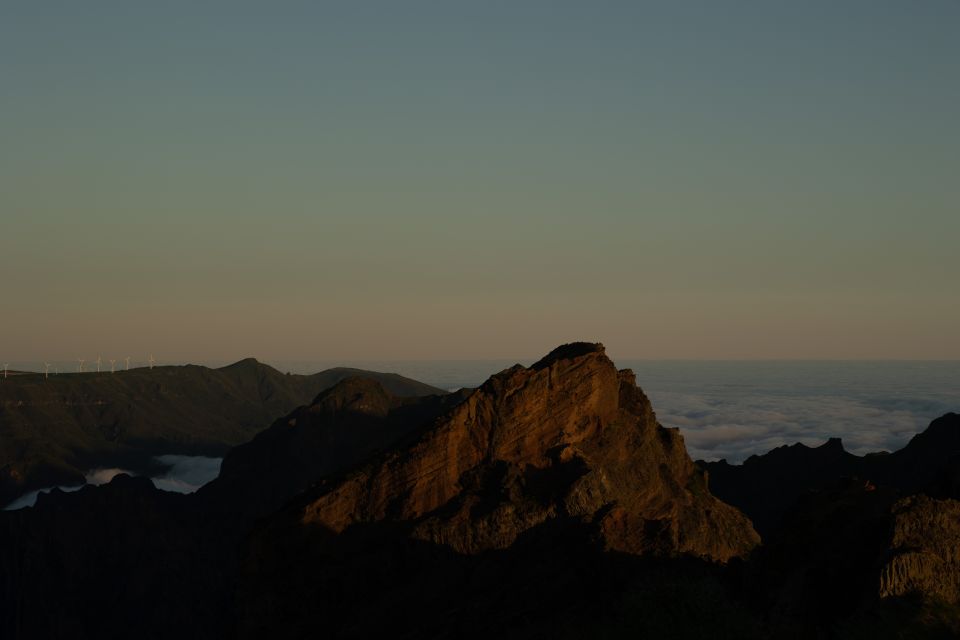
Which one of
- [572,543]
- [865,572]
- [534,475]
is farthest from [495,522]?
[865,572]

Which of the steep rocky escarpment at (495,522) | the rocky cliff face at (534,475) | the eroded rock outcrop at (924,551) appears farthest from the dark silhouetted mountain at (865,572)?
the rocky cliff face at (534,475)

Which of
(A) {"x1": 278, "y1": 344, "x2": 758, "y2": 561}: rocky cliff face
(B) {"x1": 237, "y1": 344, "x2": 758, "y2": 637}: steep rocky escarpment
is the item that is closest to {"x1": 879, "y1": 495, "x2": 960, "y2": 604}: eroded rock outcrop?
(B) {"x1": 237, "y1": 344, "x2": 758, "y2": 637}: steep rocky escarpment

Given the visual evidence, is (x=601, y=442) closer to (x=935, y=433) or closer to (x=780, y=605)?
(x=780, y=605)

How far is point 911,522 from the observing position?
68.5m

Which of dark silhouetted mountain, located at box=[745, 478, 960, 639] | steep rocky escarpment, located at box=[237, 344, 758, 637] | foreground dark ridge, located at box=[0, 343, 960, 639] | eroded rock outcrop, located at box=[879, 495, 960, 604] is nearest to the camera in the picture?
dark silhouetted mountain, located at box=[745, 478, 960, 639]

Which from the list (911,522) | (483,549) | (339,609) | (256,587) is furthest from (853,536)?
(256,587)

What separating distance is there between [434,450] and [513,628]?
30.8 m

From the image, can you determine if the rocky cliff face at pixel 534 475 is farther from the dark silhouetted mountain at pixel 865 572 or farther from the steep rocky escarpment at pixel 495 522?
the dark silhouetted mountain at pixel 865 572

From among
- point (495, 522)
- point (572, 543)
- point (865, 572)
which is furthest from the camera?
point (495, 522)

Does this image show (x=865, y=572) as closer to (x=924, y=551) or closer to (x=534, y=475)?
(x=924, y=551)

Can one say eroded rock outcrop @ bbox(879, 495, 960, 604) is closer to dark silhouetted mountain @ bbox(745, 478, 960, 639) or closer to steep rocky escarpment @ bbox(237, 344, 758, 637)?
dark silhouetted mountain @ bbox(745, 478, 960, 639)

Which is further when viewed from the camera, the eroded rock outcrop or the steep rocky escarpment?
the steep rocky escarpment

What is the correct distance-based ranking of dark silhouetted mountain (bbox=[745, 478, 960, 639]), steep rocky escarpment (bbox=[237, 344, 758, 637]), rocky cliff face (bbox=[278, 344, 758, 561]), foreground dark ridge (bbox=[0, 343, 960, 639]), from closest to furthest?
dark silhouetted mountain (bbox=[745, 478, 960, 639]) → foreground dark ridge (bbox=[0, 343, 960, 639]) → steep rocky escarpment (bbox=[237, 344, 758, 637]) → rocky cliff face (bbox=[278, 344, 758, 561])

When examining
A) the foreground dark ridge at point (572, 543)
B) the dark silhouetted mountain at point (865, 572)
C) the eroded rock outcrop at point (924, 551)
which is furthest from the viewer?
the foreground dark ridge at point (572, 543)
